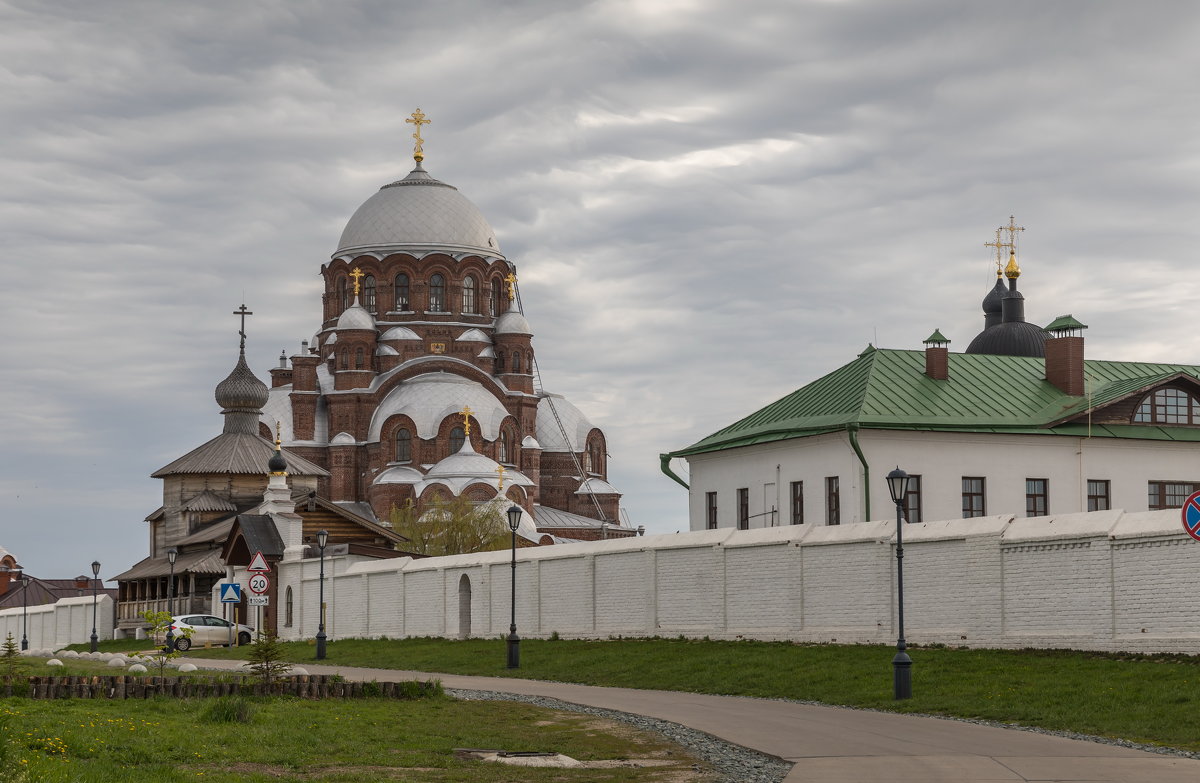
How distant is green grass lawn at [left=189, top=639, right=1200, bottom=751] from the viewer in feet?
57.5

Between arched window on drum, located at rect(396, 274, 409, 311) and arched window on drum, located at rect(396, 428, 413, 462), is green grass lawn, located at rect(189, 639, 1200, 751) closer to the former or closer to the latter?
arched window on drum, located at rect(396, 428, 413, 462)

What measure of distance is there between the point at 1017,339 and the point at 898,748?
4974cm

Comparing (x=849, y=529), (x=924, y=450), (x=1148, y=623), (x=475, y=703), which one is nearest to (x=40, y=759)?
(x=475, y=703)

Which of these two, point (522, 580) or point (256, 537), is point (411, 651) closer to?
point (522, 580)

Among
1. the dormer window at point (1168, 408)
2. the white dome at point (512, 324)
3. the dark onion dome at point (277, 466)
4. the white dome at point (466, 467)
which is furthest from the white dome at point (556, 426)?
the dormer window at point (1168, 408)

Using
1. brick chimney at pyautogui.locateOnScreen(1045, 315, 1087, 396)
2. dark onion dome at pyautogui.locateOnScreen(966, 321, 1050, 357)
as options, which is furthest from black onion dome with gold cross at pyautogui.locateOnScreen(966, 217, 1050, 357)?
brick chimney at pyautogui.locateOnScreen(1045, 315, 1087, 396)

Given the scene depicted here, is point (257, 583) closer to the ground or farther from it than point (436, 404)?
closer to the ground

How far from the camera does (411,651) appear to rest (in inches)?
1389

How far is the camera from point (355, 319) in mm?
81125

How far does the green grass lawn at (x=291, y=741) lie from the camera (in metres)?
13.0

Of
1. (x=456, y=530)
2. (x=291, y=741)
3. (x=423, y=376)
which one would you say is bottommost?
(x=291, y=741)

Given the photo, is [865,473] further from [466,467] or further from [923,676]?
[466,467]

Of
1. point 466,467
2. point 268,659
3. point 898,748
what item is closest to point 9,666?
point 268,659

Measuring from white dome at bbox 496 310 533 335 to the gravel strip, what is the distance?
6231cm
